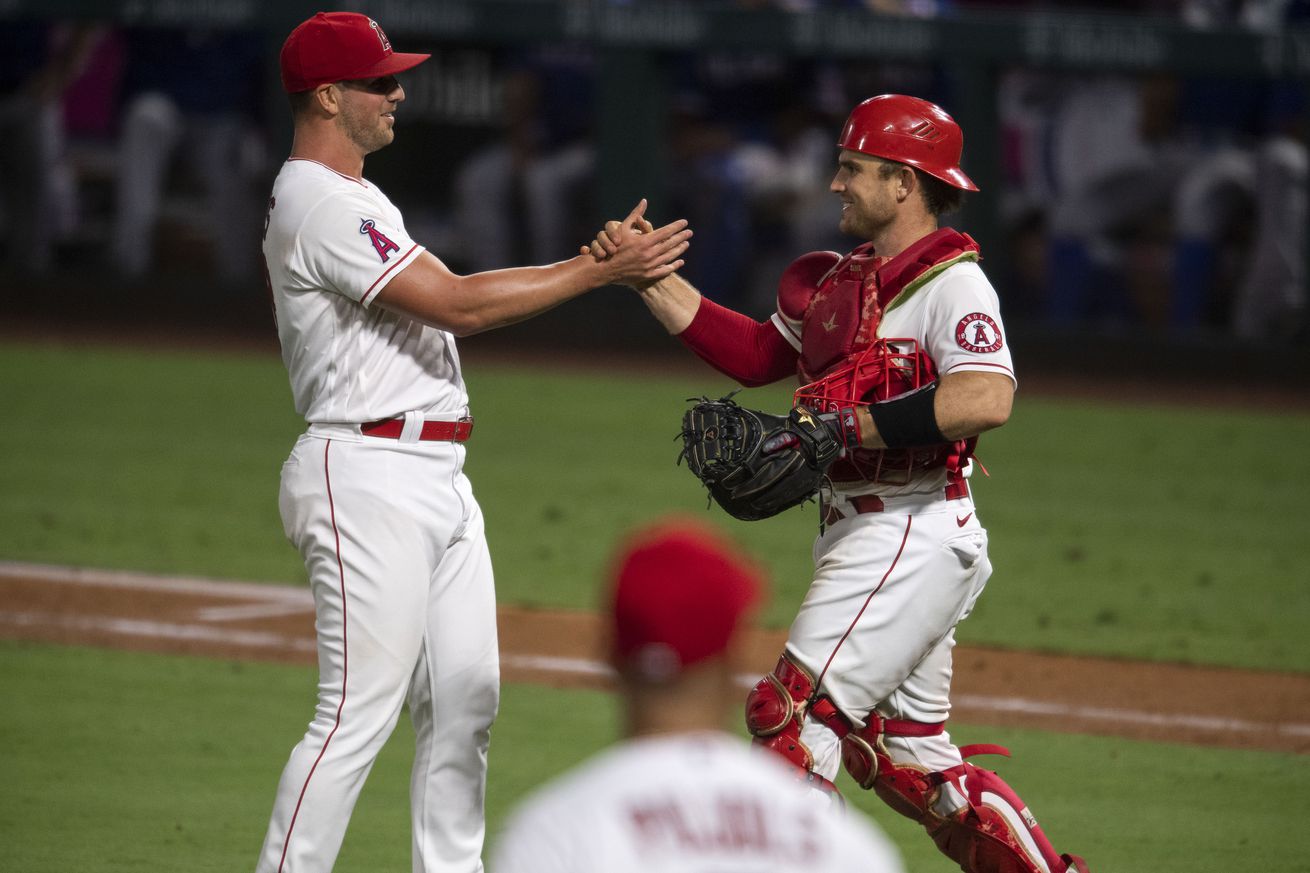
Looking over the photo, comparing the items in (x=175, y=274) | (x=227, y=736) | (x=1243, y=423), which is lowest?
(x=175, y=274)

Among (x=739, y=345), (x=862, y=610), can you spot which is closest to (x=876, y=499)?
(x=862, y=610)

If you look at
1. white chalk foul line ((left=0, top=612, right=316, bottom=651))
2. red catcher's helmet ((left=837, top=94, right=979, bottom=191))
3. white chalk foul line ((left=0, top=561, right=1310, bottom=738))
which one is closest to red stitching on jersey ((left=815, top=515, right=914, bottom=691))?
red catcher's helmet ((left=837, top=94, right=979, bottom=191))

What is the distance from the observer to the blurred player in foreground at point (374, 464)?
3631 millimetres

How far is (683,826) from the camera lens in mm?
1964

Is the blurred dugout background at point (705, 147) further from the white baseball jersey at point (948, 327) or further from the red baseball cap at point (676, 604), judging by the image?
the red baseball cap at point (676, 604)

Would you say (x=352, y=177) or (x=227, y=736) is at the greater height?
(x=352, y=177)

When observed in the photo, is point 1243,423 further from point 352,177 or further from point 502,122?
point 352,177

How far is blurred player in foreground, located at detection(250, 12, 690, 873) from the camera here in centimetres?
363

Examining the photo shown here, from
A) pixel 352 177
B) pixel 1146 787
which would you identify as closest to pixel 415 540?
pixel 352 177

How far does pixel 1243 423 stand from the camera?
12344mm

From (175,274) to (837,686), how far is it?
45.5 feet

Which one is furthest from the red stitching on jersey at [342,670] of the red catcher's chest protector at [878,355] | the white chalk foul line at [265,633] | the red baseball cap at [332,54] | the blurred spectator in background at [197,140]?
the blurred spectator in background at [197,140]

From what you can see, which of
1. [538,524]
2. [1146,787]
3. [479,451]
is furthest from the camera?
[479,451]

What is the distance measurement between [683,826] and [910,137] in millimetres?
2327
